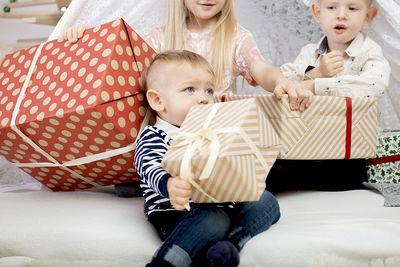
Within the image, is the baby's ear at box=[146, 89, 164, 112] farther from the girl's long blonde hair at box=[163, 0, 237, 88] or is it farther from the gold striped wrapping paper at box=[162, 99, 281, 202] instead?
the girl's long blonde hair at box=[163, 0, 237, 88]

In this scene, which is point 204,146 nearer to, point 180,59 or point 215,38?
point 180,59

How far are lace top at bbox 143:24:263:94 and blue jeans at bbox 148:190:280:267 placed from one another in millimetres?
655

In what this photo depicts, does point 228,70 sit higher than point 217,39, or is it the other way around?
point 217,39

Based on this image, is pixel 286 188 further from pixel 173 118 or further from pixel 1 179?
pixel 1 179

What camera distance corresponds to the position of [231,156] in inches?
27.6

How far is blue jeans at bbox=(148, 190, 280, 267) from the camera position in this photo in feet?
2.48

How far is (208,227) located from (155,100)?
371mm

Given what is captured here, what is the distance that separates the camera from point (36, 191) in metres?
1.31

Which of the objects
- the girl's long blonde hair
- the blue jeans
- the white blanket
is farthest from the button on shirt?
the blue jeans

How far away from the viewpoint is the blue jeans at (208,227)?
2.48 feet

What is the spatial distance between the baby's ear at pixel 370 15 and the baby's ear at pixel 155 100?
32.9 inches

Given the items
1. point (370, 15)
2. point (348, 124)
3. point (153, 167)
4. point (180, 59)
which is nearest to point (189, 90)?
point (180, 59)

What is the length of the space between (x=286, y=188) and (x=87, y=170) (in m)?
0.60

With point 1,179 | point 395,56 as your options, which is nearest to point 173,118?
point 1,179
